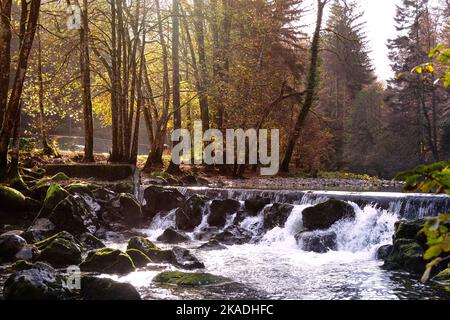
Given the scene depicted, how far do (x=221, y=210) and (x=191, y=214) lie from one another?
103 cm

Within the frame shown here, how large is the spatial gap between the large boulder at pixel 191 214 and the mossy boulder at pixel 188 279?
694 cm

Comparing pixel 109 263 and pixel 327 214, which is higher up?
pixel 327 214

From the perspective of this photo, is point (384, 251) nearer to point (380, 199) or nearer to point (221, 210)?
point (380, 199)

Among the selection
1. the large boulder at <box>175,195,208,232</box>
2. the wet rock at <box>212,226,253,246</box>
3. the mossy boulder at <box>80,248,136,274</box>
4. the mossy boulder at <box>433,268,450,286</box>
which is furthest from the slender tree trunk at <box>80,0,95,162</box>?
the mossy boulder at <box>433,268,450,286</box>

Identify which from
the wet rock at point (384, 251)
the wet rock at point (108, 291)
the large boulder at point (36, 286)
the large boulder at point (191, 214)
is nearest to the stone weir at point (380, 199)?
the large boulder at point (191, 214)

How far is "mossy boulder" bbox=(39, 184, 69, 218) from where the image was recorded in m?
13.9

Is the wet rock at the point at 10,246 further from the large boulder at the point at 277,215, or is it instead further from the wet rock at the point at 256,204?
the wet rock at the point at 256,204

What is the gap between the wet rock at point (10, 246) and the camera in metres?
10.5

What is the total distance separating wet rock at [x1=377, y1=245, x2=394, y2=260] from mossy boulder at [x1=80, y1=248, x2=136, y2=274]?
555 centimetres

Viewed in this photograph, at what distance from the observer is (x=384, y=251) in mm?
11555

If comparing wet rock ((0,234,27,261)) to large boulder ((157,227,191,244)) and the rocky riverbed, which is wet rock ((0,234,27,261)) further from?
large boulder ((157,227,191,244))

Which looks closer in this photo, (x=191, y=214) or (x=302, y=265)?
(x=302, y=265)

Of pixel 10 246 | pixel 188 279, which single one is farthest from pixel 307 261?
pixel 10 246
